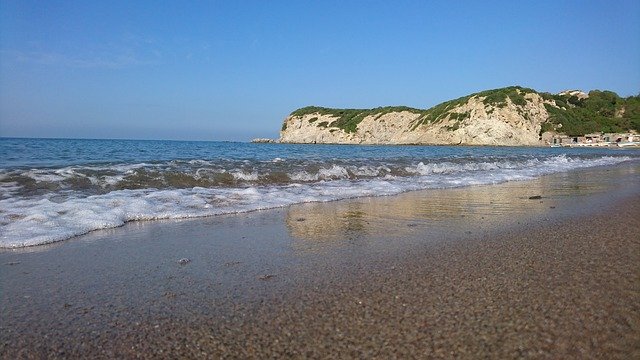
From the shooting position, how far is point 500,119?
224 ft

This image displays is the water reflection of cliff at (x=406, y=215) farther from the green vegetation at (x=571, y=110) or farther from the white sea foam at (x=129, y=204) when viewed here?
the green vegetation at (x=571, y=110)

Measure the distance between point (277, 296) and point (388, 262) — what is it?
1.10 metres

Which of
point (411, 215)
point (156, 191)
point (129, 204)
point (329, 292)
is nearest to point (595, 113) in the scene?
point (411, 215)

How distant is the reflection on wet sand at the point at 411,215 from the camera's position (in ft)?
14.8

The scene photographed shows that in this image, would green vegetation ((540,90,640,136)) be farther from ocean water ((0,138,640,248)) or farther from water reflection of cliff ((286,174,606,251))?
water reflection of cliff ((286,174,606,251))

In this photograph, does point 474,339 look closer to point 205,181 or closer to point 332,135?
point 205,181

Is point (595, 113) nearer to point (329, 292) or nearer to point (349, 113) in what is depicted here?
point (349, 113)

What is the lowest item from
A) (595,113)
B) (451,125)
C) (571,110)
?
(451,125)

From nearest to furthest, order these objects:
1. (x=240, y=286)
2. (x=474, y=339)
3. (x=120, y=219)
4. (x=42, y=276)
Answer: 1. (x=474, y=339)
2. (x=240, y=286)
3. (x=42, y=276)
4. (x=120, y=219)

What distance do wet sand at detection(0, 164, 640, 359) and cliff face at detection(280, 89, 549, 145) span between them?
68.1m

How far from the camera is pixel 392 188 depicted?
9.32 meters

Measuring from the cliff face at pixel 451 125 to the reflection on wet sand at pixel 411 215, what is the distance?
6383 cm

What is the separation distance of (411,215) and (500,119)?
6864 cm

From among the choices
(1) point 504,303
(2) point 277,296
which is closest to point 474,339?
(1) point 504,303
